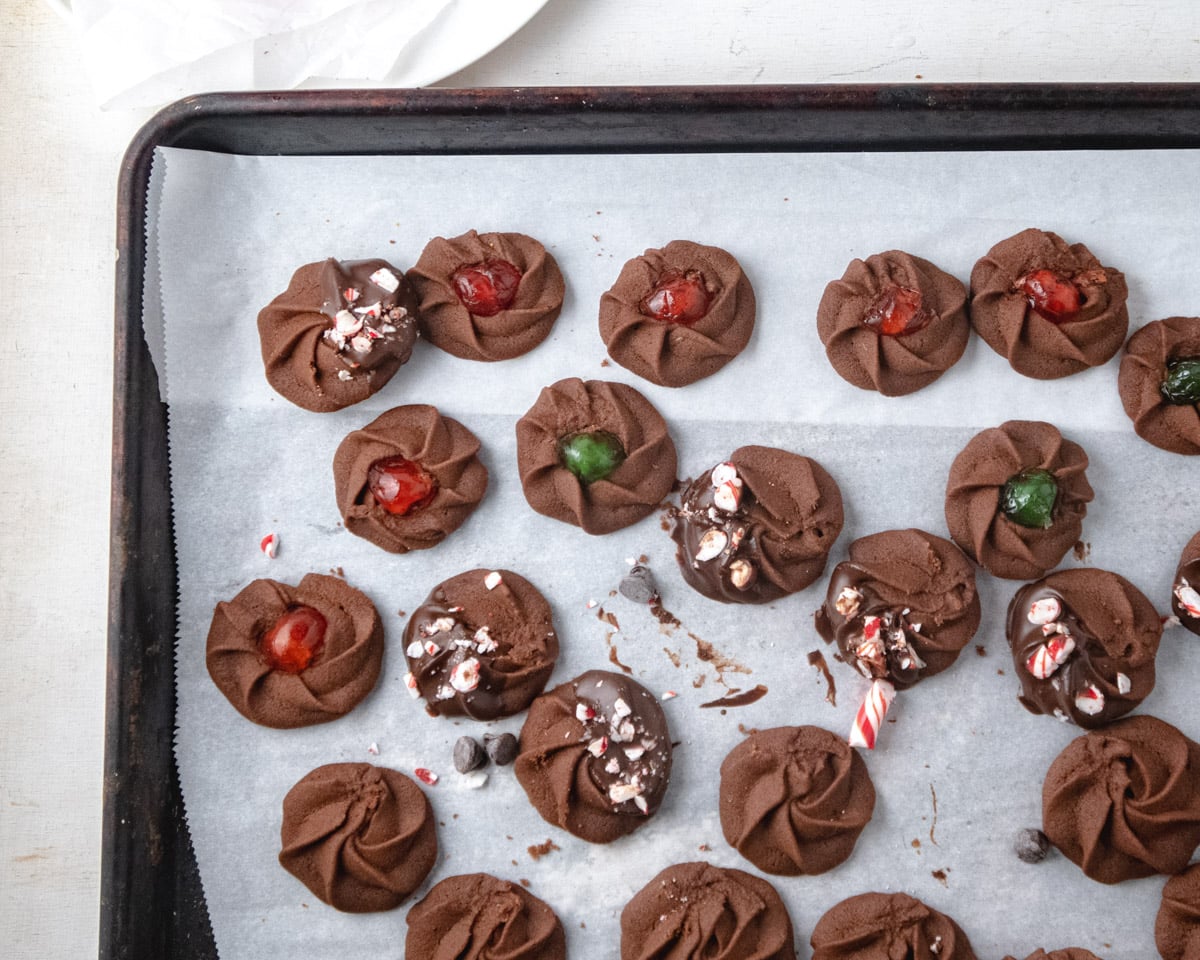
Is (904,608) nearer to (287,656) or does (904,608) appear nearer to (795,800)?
(795,800)

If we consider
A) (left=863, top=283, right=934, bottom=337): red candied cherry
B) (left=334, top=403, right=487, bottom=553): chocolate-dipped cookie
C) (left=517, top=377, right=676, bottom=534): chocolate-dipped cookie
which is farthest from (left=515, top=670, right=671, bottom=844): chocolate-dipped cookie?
(left=863, top=283, right=934, bottom=337): red candied cherry

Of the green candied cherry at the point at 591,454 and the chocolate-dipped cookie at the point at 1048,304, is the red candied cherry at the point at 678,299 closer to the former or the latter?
the green candied cherry at the point at 591,454

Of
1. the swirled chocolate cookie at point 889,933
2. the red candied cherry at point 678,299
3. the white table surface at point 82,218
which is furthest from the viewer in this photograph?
the white table surface at point 82,218

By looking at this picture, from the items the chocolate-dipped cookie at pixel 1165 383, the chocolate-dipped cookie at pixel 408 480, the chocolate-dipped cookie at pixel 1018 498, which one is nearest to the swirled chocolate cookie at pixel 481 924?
the chocolate-dipped cookie at pixel 408 480

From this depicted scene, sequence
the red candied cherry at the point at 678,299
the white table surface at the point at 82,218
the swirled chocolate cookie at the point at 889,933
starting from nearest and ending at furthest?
the swirled chocolate cookie at the point at 889,933
the red candied cherry at the point at 678,299
the white table surface at the point at 82,218

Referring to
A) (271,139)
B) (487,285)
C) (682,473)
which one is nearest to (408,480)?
(487,285)

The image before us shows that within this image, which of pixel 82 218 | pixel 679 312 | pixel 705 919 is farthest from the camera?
pixel 82 218
